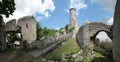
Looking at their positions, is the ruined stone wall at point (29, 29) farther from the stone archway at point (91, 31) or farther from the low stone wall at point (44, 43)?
the stone archway at point (91, 31)

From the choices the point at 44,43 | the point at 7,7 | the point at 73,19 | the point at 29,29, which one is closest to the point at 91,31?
the point at 44,43

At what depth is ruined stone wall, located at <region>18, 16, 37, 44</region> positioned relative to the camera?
31859 millimetres

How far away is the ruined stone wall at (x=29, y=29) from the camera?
105 feet

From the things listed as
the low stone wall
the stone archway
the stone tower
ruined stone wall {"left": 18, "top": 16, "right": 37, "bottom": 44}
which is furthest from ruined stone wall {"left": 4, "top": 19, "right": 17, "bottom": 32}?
the stone tower

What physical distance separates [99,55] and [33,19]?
37.5ft

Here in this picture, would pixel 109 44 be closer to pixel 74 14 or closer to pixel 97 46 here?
pixel 97 46

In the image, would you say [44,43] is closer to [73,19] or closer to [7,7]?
[7,7]

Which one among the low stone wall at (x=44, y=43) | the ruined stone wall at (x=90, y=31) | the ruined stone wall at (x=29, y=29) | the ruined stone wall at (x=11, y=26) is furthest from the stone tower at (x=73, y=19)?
the ruined stone wall at (x=90, y=31)

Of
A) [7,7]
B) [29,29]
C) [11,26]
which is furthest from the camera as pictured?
[11,26]

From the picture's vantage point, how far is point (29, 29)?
32000 mm

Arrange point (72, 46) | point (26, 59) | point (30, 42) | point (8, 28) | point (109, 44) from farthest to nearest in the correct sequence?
point (8, 28) → point (30, 42) → point (72, 46) → point (109, 44) → point (26, 59)

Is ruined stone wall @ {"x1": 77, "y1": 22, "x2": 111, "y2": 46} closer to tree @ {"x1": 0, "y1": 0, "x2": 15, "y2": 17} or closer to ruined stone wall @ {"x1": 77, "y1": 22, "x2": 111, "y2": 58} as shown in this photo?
ruined stone wall @ {"x1": 77, "y1": 22, "x2": 111, "y2": 58}

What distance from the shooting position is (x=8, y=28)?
3334 cm

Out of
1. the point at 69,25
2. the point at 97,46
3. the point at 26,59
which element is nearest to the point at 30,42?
the point at 97,46
